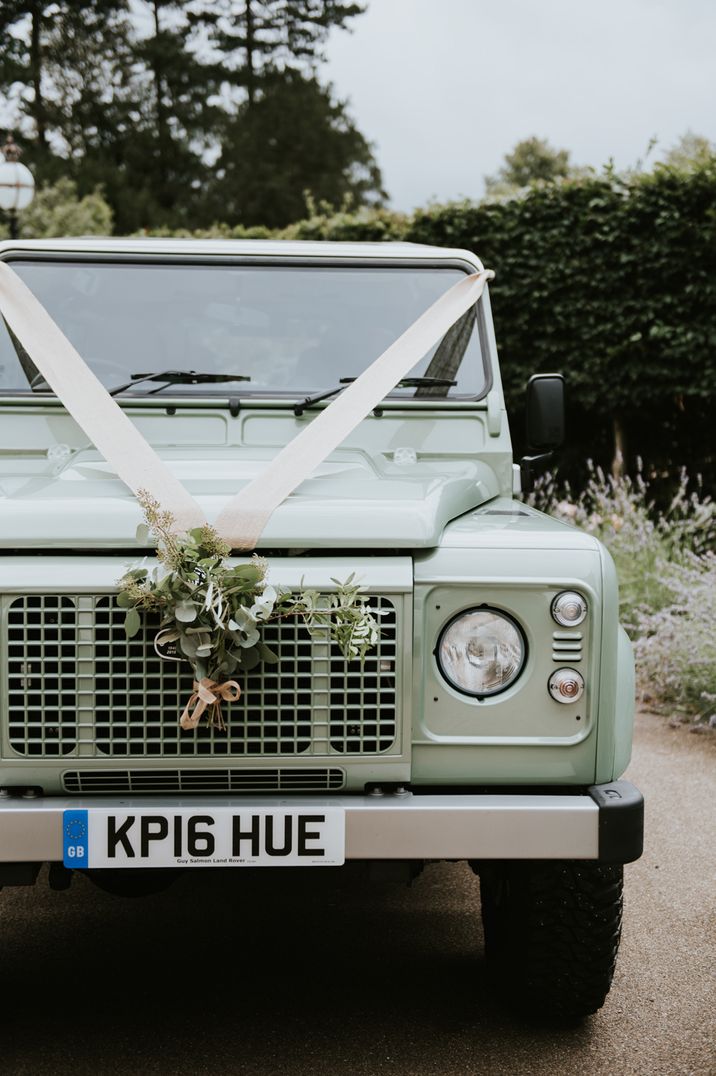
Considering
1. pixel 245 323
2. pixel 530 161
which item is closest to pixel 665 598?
pixel 245 323

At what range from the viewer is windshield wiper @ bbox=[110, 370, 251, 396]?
11.2 ft

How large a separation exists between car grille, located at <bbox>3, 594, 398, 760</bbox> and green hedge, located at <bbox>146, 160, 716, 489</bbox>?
760 centimetres

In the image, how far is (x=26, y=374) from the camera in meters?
3.42

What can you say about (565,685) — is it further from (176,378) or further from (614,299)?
(614,299)

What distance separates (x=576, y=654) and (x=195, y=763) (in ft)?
2.75

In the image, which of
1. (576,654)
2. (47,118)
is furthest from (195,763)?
(47,118)

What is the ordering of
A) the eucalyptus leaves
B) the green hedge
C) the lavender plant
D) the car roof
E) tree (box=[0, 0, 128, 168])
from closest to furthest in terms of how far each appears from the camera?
the eucalyptus leaves < the car roof < the lavender plant < the green hedge < tree (box=[0, 0, 128, 168])

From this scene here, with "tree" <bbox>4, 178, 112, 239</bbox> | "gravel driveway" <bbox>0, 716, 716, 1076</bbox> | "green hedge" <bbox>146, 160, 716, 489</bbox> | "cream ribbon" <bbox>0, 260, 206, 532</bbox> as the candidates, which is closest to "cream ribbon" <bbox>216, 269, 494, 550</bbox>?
"cream ribbon" <bbox>0, 260, 206, 532</bbox>

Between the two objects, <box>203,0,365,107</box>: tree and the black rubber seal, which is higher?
<box>203,0,365,107</box>: tree

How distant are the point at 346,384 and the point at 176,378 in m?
0.53

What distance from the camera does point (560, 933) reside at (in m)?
2.61

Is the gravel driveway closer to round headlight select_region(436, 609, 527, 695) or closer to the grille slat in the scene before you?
the grille slat

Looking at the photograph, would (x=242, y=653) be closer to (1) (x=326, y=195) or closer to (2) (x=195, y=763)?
(2) (x=195, y=763)

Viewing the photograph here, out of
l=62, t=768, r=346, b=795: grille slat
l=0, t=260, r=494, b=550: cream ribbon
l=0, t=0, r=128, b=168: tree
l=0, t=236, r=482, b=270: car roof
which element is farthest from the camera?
l=0, t=0, r=128, b=168: tree
